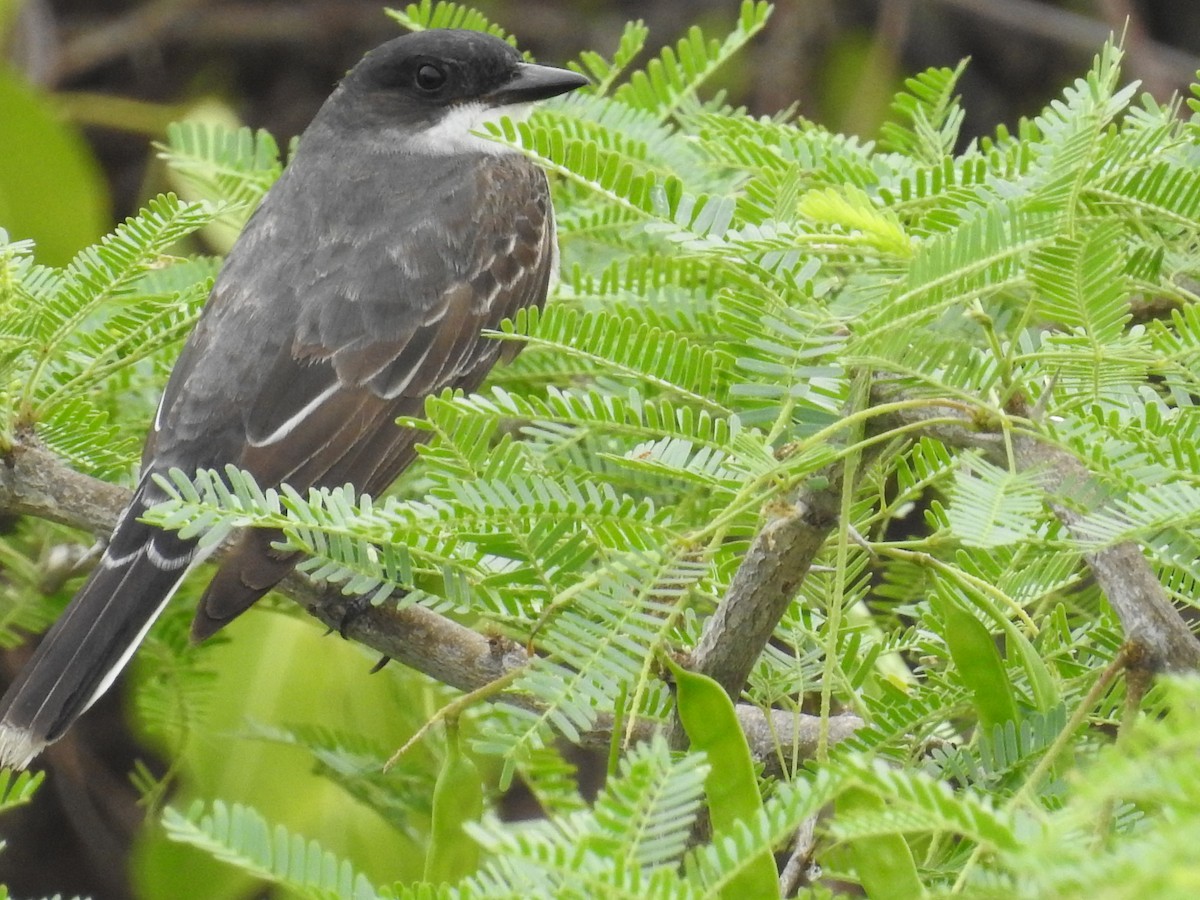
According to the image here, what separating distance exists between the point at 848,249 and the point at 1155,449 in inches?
18.6

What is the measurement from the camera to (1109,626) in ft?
7.96

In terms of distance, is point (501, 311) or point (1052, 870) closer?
point (1052, 870)

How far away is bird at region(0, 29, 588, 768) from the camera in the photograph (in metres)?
3.13

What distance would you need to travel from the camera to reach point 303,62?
800cm

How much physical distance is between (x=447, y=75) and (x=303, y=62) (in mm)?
3668

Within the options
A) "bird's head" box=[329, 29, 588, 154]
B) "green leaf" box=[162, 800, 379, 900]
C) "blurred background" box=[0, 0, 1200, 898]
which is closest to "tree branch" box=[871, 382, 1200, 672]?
"green leaf" box=[162, 800, 379, 900]

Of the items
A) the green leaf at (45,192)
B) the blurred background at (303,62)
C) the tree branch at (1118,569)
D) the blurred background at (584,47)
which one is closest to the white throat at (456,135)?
the green leaf at (45,192)

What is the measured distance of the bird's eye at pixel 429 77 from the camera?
15.1 ft

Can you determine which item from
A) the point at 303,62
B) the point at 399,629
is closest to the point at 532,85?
the point at 399,629

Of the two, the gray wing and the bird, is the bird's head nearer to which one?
the bird

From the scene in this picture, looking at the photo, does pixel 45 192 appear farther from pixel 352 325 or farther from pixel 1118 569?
pixel 1118 569

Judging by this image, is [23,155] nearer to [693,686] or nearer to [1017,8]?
[693,686]

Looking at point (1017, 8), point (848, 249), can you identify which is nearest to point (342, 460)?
point (848, 249)

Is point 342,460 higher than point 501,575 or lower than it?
lower
